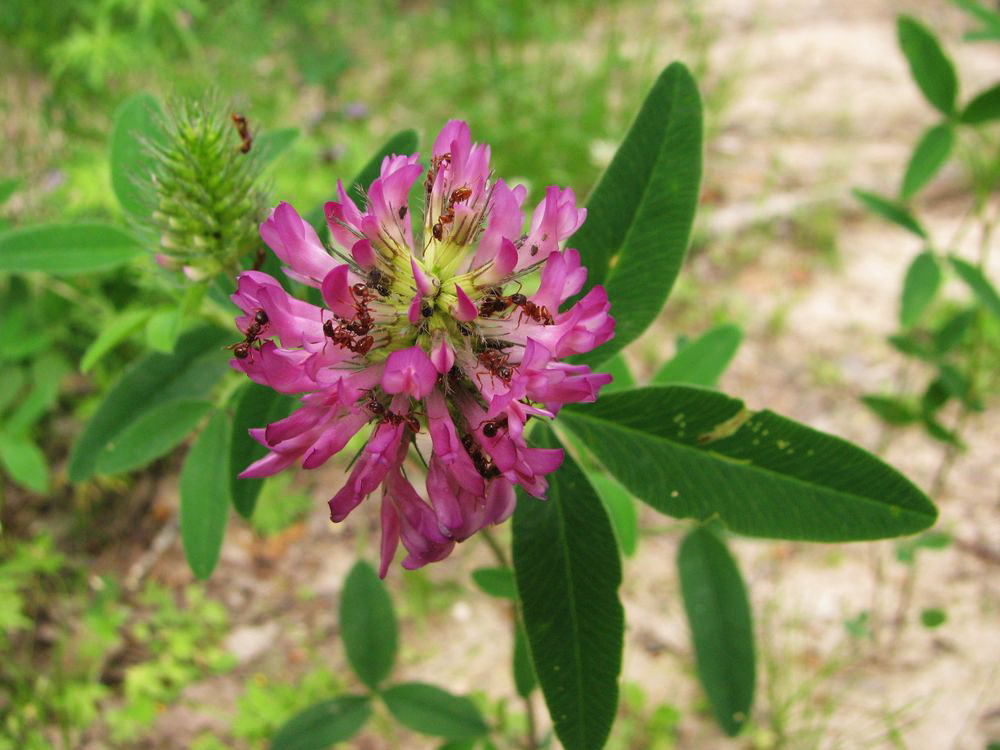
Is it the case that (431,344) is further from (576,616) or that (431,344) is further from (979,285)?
(979,285)

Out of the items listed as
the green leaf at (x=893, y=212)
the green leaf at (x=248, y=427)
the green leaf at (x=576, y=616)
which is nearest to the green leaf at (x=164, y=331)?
the green leaf at (x=248, y=427)

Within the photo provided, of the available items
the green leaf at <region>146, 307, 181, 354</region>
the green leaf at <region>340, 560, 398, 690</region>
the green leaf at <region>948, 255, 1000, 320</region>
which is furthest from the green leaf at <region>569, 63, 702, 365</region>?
the green leaf at <region>948, 255, 1000, 320</region>

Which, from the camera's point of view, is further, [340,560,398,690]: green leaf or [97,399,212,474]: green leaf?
[340,560,398,690]: green leaf

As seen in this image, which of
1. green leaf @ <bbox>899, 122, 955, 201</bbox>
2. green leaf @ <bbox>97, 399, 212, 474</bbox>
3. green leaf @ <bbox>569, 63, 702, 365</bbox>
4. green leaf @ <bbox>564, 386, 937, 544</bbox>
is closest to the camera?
green leaf @ <bbox>564, 386, 937, 544</bbox>

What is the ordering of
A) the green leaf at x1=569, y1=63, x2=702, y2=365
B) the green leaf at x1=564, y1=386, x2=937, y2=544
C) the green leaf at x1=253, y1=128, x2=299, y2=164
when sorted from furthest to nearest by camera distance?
the green leaf at x1=253, y1=128, x2=299, y2=164, the green leaf at x1=569, y1=63, x2=702, y2=365, the green leaf at x1=564, y1=386, x2=937, y2=544

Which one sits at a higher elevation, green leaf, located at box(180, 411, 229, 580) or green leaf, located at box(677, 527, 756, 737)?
green leaf, located at box(180, 411, 229, 580)

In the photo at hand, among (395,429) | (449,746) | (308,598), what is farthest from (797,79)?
(395,429)

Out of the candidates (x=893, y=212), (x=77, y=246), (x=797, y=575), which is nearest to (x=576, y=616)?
(x=77, y=246)

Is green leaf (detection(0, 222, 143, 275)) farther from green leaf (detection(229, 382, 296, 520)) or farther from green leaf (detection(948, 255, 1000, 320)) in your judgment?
green leaf (detection(948, 255, 1000, 320))
